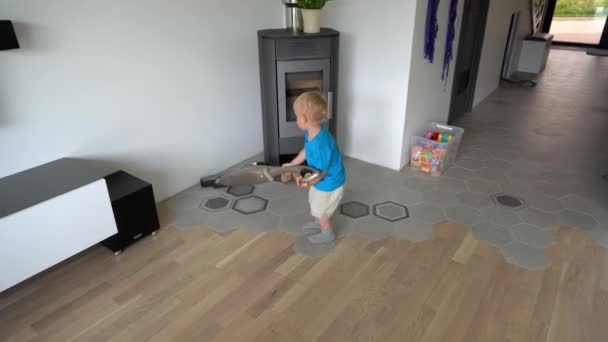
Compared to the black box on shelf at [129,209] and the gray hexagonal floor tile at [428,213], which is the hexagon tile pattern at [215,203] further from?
the gray hexagonal floor tile at [428,213]

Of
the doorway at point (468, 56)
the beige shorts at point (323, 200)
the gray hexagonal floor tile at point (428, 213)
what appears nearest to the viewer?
the beige shorts at point (323, 200)

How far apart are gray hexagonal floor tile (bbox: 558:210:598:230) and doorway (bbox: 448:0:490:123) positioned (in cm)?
175

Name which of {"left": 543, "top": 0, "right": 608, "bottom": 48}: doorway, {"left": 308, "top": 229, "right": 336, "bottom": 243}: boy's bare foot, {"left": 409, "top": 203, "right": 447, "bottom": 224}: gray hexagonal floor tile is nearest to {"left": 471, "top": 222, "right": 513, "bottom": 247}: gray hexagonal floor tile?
{"left": 409, "top": 203, "right": 447, "bottom": 224}: gray hexagonal floor tile

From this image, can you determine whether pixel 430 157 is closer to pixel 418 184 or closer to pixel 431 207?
pixel 418 184

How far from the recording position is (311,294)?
189 cm

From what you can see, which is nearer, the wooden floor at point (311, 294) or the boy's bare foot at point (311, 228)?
the wooden floor at point (311, 294)

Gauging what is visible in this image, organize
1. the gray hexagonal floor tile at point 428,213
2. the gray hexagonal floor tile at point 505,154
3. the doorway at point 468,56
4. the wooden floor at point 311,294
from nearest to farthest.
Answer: the wooden floor at point 311,294
the gray hexagonal floor tile at point 428,213
the gray hexagonal floor tile at point 505,154
the doorway at point 468,56

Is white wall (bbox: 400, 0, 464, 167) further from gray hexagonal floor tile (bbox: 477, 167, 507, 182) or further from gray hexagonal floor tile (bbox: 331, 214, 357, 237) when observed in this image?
gray hexagonal floor tile (bbox: 331, 214, 357, 237)

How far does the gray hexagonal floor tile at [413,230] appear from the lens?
7.49ft

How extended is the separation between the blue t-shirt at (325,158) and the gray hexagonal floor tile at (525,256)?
0.95m

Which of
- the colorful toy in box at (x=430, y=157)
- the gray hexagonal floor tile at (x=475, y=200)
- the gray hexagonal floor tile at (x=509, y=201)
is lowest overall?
the gray hexagonal floor tile at (x=509, y=201)

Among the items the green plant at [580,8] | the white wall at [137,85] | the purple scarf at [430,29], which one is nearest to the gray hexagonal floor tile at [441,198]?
the purple scarf at [430,29]

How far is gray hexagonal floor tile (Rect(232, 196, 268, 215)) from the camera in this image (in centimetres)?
256

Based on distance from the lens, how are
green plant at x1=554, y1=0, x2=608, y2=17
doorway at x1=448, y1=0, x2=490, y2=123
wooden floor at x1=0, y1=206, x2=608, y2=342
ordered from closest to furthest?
1. wooden floor at x1=0, y1=206, x2=608, y2=342
2. doorway at x1=448, y1=0, x2=490, y2=123
3. green plant at x1=554, y1=0, x2=608, y2=17
